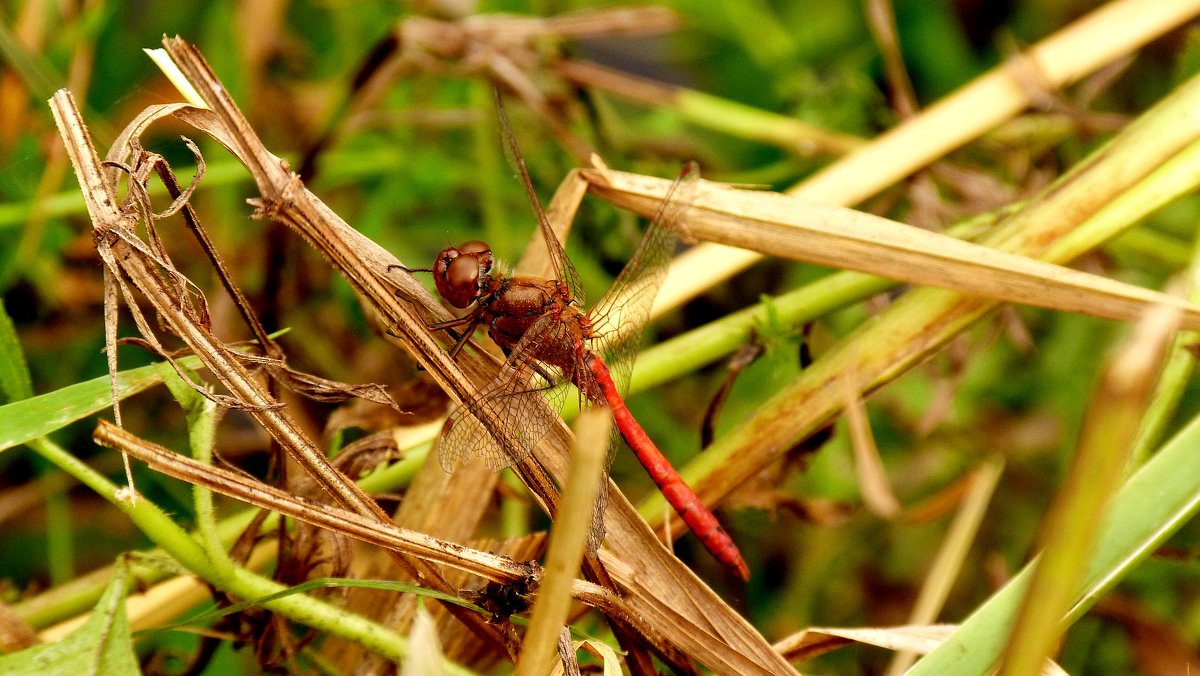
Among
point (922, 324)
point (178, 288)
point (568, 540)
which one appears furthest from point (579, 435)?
point (922, 324)

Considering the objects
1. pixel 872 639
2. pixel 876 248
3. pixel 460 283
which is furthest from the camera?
pixel 460 283

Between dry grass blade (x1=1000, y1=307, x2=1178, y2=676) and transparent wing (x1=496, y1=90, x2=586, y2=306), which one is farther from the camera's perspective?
transparent wing (x1=496, y1=90, x2=586, y2=306)

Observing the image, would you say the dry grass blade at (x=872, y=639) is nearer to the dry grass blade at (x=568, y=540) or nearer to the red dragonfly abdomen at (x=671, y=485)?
the red dragonfly abdomen at (x=671, y=485)

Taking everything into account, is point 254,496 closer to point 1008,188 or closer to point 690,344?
point 690,344

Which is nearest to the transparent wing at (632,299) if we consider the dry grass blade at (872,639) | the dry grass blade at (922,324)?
the dry grass blade at (922,324)

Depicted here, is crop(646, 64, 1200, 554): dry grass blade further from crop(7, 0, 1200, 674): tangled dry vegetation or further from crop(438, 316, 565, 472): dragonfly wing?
crop(438, 316, 565, 472): dragonfly wing

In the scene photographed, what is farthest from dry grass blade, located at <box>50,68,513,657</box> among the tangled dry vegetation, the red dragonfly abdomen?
the red dragonfly abdomen

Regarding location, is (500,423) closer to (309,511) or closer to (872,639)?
(309,511)
